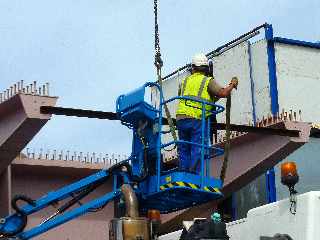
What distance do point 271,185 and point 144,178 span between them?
7558 millimetres

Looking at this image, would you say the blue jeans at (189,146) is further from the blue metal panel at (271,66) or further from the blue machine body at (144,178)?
the blue metal panel at (271,66)

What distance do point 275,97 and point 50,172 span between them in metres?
5.55

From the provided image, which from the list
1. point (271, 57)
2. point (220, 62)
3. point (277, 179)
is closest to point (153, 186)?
point (277, 179)

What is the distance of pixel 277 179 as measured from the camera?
49.4ft

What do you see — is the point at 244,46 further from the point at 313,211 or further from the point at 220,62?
the point at 313,211

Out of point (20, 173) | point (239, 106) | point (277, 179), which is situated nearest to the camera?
point (20, 173)

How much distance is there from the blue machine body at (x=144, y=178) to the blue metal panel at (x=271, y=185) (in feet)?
22.5

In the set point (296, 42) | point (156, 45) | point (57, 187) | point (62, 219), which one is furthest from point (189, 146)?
point (296, 42)

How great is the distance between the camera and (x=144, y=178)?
7.85 metres

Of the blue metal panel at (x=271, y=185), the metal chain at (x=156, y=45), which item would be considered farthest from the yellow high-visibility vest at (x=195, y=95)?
the blue metal panel at (x=271, y=185)

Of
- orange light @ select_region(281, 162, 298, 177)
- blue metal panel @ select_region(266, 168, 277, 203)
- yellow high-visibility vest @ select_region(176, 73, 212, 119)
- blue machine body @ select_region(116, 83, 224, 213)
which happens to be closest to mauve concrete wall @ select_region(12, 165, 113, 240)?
blue metal panel @ select_region(266, 168, 277, 203)

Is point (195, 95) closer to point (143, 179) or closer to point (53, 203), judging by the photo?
point (143, 179)

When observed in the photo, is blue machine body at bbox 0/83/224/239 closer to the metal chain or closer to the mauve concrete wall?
the metal chain

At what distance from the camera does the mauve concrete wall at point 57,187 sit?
13.9 meters
